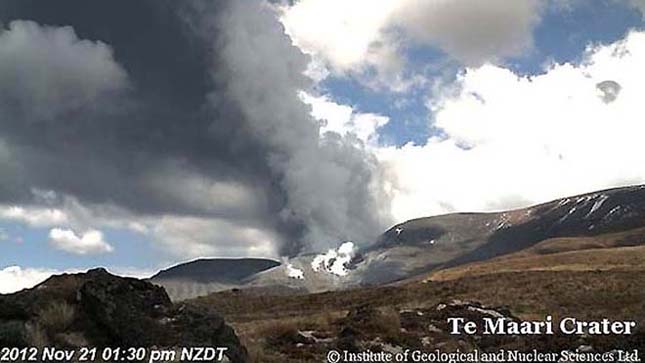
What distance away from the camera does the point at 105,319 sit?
49.5 ft

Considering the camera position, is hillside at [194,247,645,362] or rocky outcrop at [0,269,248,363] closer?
rocky outcrop at [0,269,248,363]

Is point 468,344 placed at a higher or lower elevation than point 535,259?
lower

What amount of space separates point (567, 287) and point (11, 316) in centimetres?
4194

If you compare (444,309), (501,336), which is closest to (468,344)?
(501,336)

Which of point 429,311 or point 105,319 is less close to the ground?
point 429,311

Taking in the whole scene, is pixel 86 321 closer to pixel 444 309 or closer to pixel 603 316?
pixel 444 309

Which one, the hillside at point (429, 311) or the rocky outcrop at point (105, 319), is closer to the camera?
the rocky outcrop at point (105, 319)

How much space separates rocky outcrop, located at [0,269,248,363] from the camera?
566 inches

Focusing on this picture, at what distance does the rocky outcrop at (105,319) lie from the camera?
1438cm

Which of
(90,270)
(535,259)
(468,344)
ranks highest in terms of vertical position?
(535,259)

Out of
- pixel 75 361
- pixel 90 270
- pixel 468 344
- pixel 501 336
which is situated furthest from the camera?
pixel 501 336

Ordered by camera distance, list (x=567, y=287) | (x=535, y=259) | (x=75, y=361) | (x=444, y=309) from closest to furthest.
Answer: (x=75, y=361) < (x=444, y=309) < (x=567, y=287) < (x=535, y=259)

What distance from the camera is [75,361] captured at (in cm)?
1363

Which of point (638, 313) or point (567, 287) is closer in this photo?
point (638, 313)
